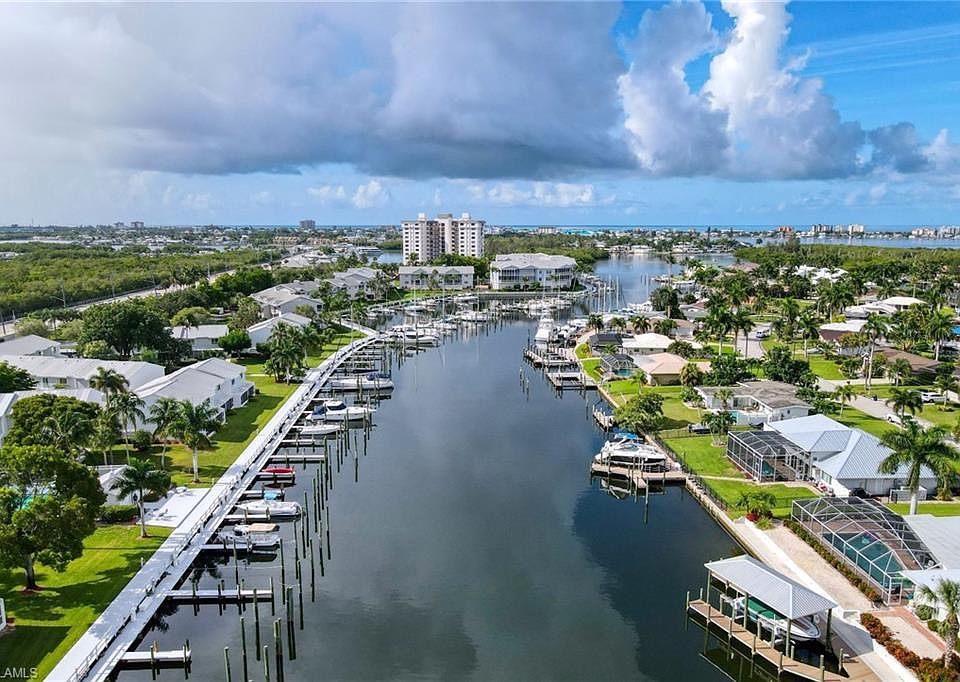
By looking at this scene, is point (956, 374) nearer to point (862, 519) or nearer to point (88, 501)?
point (862, 519)

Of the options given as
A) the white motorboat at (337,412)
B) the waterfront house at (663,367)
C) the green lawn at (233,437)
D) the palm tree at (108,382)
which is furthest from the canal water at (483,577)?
the waterfront house at (663,367)

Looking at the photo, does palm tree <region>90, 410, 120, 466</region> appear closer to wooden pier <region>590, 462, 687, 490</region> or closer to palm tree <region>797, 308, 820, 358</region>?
wooden pier <region>590, 462, 687, 490</region>

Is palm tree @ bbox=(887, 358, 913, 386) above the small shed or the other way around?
above

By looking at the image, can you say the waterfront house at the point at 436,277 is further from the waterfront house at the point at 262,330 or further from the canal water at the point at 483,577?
the canal water at the point at 483,577

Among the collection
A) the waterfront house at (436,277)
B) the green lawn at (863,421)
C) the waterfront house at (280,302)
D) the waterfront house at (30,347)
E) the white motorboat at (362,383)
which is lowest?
the white motorboat at (362,383)

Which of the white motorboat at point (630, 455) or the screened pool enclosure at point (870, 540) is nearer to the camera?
the screened pool enclosure at point (870, 540)

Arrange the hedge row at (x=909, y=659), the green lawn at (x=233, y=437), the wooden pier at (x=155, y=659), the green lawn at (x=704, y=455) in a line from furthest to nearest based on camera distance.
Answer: the green lawn at (x=704, y=455) → the green lawn at (x=233, y=437) → the wooden pier at (x=155, y=659) → the hedge row at (x=909, y=659)

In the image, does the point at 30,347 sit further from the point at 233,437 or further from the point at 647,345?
the point at 647,345

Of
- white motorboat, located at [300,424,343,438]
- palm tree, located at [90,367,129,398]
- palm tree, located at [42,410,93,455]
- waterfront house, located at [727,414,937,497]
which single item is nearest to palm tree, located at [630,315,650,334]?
waterfront house, located at [727,414,937,497]
